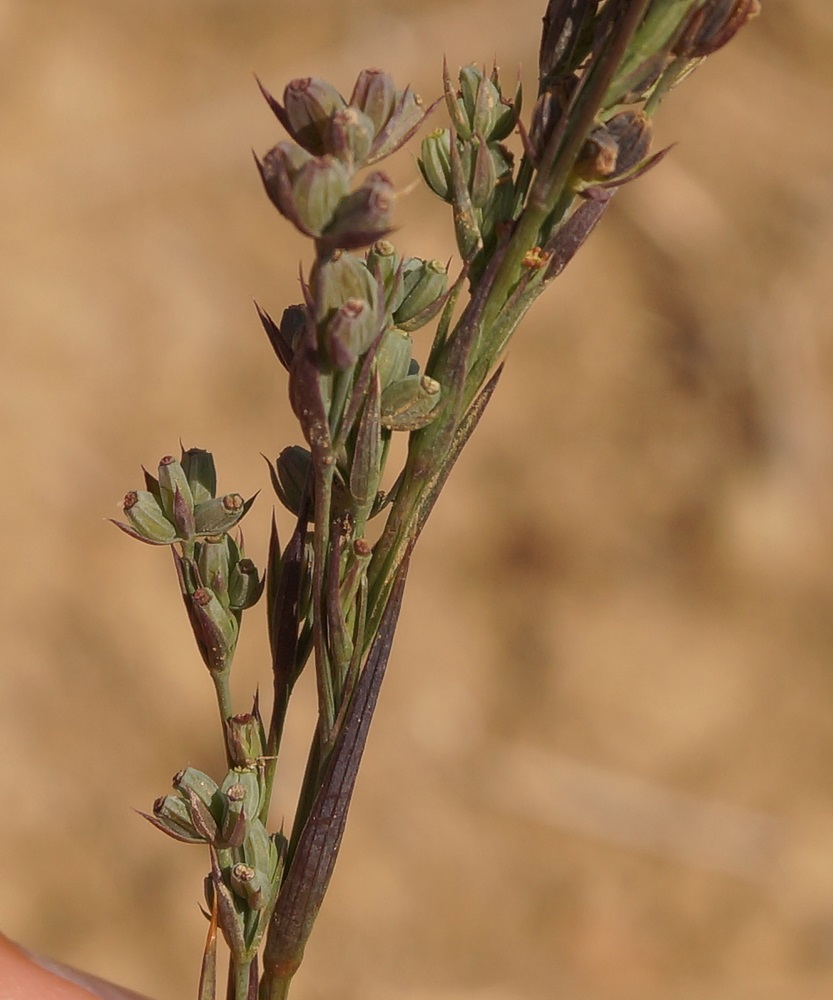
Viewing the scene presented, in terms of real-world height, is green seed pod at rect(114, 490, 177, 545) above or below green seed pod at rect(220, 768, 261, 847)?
above

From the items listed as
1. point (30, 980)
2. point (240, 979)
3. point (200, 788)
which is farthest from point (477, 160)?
point (30, 980)

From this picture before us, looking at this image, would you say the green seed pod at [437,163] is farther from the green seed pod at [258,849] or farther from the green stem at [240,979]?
the green stem at [240,979]

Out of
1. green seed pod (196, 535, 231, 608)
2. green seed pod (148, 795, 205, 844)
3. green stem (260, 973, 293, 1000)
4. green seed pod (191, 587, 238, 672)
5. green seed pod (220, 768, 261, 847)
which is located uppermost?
green seed pod (196, 535, 231, 608)

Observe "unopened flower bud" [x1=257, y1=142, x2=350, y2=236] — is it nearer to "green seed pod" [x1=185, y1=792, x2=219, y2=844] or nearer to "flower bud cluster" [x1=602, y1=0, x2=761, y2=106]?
"flower bud cluster" [x1=602, y1=0, x2=761, y2=106]

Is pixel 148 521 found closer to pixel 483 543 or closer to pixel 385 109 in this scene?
pixel 385 109

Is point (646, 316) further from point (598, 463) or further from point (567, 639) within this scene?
point (567, 639)

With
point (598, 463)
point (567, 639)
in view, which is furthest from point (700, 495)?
point (567, 639)

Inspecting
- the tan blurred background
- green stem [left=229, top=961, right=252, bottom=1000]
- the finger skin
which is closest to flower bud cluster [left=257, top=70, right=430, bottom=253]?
green stem [left=229, top=961, right=252, bottom=1000]
